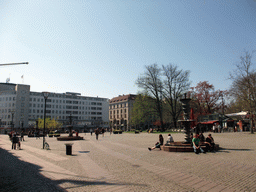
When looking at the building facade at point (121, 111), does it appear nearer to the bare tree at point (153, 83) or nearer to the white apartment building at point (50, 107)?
the white apartment building at point (50, 107)

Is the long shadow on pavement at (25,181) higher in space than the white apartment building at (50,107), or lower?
lower

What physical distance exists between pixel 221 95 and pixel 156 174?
4916 cm

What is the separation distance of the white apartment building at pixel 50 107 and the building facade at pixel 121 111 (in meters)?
8.49

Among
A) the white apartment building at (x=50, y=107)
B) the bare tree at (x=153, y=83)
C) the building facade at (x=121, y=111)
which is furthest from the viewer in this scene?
the building facade at (x=121, y=111)

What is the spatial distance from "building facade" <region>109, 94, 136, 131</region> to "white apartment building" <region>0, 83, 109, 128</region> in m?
8.49

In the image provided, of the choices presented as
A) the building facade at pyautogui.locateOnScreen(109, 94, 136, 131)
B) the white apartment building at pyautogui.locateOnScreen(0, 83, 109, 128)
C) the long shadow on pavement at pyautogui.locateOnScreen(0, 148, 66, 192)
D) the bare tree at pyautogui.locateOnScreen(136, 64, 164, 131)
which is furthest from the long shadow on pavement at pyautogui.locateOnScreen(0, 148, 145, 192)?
the building facade at pyautogui.locateOnScreen(109, 94, 136, 131)

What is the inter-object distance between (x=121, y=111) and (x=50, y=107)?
124 feet

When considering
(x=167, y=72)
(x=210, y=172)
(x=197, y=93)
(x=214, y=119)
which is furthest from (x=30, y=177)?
(x=197, y=93)

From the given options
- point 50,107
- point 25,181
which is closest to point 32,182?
point 25,181

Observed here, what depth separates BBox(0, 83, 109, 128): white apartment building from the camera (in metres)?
87.8

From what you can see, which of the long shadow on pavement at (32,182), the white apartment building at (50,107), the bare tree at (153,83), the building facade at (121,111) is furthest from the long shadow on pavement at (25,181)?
the building facade at (121,111)

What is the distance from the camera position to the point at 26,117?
8944cm

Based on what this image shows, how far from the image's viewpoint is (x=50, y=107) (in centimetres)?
9700

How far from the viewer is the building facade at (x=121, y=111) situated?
9931 cm
